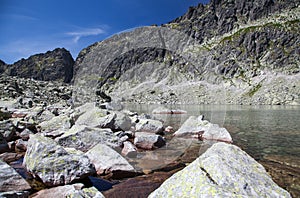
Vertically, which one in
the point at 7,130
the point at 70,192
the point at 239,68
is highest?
the point at 239,68

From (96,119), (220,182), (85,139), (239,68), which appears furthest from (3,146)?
(239,68)

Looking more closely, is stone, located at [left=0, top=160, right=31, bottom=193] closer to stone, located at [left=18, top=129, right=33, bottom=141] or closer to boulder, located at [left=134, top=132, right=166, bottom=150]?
boulder, located at [left=134, top=132, right=166, bottom=150]

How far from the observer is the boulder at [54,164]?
283 inches

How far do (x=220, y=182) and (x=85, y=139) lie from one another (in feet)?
29.3

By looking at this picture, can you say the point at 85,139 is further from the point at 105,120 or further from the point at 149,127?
the point at 149,127

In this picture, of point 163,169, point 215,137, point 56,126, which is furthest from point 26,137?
point 215,137

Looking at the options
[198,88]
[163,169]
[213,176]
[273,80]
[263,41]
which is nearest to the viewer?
[213,176]

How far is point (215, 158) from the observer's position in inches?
211

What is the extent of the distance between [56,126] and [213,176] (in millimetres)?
14096

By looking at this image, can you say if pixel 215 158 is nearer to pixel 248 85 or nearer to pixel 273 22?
pixel 248 85

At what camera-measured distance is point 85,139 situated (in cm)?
1178

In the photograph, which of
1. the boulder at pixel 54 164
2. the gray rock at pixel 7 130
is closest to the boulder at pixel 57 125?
the gray rock at pixel 7 130

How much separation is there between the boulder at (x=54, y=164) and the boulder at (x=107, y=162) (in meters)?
0.62

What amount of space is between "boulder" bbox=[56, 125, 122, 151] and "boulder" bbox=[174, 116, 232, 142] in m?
6.86
